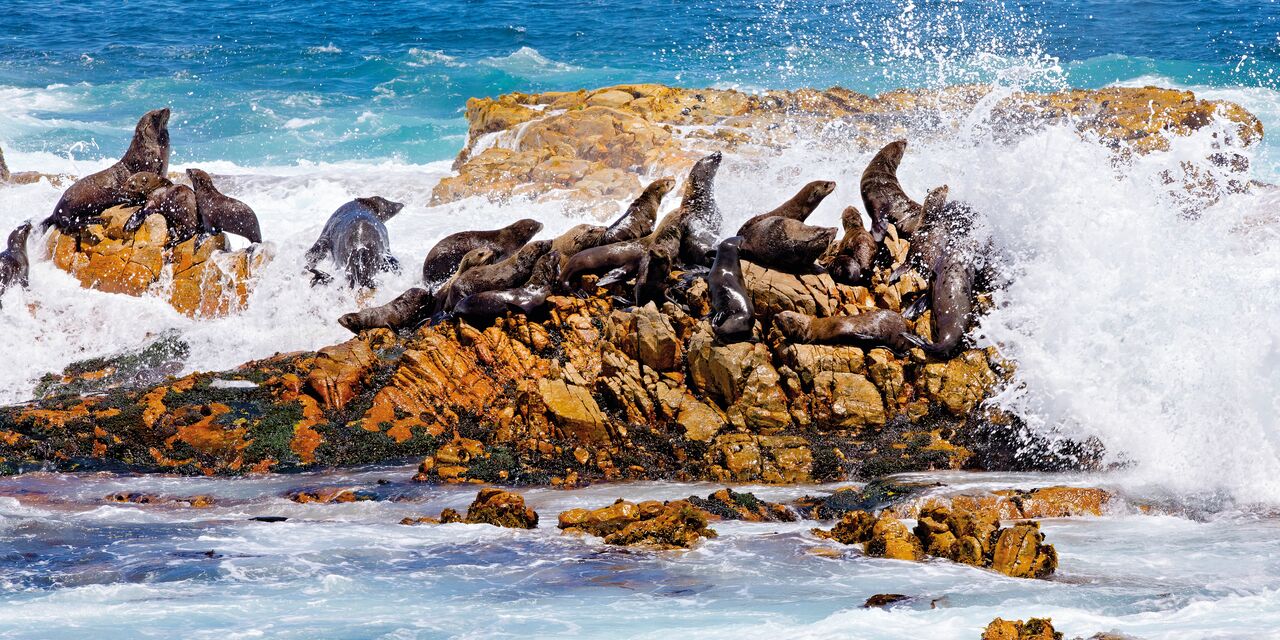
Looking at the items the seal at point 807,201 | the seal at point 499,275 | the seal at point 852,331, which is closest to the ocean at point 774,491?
the seal at point 852,331

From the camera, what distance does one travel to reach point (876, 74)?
111 feet

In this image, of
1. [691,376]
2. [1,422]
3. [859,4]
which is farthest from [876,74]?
[1,422]

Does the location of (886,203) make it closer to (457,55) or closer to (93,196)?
(93,196)

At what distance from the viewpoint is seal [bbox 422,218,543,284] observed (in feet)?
43.0

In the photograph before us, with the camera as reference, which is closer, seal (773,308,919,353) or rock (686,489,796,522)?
rock (686,489,796,522)

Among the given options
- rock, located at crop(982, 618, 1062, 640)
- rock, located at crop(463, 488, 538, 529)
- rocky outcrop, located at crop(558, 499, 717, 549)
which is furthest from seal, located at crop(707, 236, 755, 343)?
rock, located at crop(982, 618, 1062, 640)

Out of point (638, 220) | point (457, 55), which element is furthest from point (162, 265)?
point (457, 55)

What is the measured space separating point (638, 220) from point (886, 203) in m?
2.90

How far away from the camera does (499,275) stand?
11.3 meters

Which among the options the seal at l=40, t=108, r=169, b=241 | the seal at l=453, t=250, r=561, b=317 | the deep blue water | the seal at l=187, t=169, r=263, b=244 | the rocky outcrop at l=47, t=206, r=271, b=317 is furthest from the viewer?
the deep blue water

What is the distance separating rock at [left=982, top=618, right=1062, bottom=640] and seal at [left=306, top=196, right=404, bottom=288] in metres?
9.92

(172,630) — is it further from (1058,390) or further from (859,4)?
(859,4)

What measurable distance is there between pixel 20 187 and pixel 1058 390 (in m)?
17.2

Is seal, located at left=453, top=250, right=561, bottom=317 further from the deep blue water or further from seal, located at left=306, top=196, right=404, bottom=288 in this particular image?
the deep blue water
